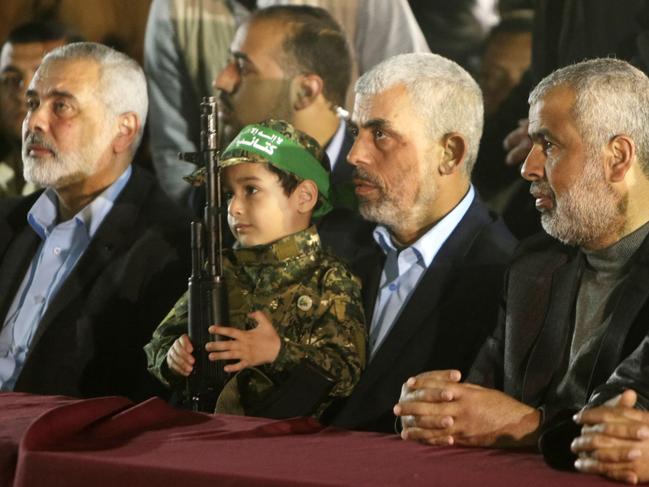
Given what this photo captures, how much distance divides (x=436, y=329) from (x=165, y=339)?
0.69m

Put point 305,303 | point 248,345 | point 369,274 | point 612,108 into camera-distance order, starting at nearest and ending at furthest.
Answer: point 612,108
point 248,345
point 305,303
point 369,274

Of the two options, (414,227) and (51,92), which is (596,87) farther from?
(51,92)

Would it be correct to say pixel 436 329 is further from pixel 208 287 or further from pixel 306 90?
pixel 306 90

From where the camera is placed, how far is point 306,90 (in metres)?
3.83

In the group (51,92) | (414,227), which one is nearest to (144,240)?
(51,92)

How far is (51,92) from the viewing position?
12.8ft

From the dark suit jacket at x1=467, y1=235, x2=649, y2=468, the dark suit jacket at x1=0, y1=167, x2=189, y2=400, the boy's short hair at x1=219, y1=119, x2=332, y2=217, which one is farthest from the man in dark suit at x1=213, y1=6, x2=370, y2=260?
the dark suit jacket at x1=467, y1=235, x2=649, y2=468

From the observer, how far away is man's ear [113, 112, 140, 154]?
3.95m

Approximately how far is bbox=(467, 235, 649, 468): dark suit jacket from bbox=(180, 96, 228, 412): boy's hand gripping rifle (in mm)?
615

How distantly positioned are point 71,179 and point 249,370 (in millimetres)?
1084

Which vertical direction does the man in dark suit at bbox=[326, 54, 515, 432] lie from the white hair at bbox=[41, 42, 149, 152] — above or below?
below

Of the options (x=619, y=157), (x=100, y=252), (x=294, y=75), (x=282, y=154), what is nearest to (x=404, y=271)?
(x=282, y=154)

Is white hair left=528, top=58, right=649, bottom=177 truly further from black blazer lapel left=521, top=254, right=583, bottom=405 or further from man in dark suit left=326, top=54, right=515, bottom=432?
man in dark suit left=326, top=54, right=515, bottom=432

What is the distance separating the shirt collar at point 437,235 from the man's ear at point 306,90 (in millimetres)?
663
